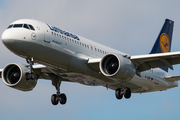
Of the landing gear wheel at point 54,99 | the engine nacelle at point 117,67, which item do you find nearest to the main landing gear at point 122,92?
the engine nacelle at point 117,67

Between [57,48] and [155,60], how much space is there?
876cm

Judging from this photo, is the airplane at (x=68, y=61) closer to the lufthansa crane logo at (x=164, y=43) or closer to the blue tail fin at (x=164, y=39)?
the blue tail fin at (x=164, y=39)

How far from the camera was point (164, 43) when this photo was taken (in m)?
43.5

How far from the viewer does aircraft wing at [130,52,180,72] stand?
29.7 meters

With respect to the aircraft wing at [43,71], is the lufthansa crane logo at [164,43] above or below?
above

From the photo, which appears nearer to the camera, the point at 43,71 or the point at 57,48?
the point at 57,48

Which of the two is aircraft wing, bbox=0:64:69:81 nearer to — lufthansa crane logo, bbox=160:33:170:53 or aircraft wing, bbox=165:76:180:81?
aircraft wing, bbox=165:76:180:81

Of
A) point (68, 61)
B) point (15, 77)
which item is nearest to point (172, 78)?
point (68, 61)

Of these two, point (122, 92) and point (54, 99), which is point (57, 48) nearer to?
point (122, 92)

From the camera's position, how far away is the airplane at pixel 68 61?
27.4 metres

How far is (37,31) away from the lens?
27.8 meters

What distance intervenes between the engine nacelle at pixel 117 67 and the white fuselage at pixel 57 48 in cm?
144

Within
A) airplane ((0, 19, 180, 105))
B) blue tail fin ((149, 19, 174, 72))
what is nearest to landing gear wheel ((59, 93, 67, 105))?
airplane ((0, 19, 180, 105))

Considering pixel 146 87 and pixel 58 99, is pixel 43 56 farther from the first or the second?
pixel 146 87
